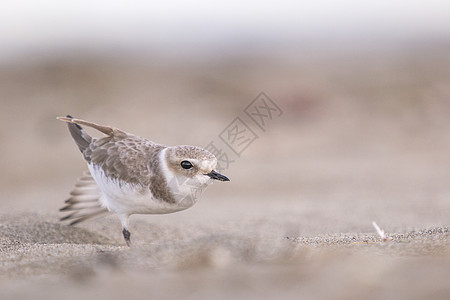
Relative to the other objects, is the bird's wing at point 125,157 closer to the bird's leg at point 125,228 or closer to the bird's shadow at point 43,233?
the bird's leg at point 125,228

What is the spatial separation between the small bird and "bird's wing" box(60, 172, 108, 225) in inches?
3.1

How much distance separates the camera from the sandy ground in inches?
116

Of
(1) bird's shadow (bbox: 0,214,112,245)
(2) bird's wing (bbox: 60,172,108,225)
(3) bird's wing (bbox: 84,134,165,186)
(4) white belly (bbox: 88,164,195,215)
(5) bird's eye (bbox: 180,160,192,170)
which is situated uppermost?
(5) bird's eye (bbox: 180,160,192,170)

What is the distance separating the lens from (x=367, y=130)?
1098cm

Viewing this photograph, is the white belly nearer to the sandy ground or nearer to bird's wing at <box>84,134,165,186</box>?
bird's wing at <box>84,134,165,186</box>

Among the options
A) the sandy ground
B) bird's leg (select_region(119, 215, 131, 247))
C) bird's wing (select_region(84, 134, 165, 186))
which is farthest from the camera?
bird's leg (select_region(119, 215, 131, 247))

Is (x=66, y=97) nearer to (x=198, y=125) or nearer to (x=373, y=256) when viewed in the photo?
(x=198, y=125)

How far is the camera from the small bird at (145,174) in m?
4.17

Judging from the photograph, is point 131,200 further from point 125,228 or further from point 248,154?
point 248,154

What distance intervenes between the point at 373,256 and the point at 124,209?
2.16 m

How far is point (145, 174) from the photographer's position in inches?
170

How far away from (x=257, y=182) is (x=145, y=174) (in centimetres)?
522

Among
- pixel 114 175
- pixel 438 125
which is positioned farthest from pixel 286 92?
pixel 114 175

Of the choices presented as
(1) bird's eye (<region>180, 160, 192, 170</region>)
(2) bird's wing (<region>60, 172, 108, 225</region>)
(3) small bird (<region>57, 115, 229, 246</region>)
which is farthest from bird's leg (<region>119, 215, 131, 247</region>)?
(1) bird's eye (<region>180, 160, 192, 170</region>)
